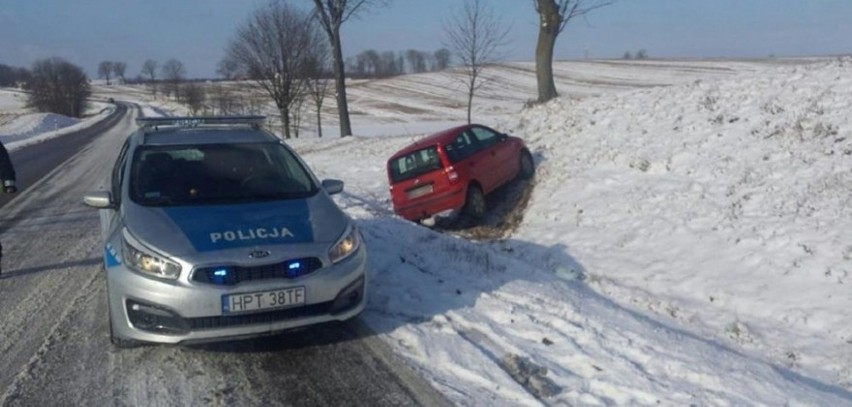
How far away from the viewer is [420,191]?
485 inches

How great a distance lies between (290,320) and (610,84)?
61.9 metres

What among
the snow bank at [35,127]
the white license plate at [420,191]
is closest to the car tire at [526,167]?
the white license plate at [420,191]

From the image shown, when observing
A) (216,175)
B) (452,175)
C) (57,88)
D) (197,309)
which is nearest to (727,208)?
(452,175)

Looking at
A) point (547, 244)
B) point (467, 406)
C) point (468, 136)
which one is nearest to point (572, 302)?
point (467, 406)

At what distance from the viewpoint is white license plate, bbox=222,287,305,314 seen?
4.80m

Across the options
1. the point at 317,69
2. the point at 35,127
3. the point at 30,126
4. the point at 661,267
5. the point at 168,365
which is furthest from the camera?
the point at 30,126

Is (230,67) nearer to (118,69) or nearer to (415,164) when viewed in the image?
(415,164)

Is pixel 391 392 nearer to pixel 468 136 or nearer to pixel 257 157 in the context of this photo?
pixel 257 157

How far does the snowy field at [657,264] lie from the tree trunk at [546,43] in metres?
4.13

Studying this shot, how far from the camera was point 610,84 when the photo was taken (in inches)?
2498

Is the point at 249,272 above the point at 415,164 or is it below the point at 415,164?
above

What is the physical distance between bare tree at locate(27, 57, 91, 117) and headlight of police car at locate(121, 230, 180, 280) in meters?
87.7

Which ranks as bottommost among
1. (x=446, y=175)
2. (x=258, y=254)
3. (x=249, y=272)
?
(x=446, y=175)

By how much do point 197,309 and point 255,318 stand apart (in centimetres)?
39
